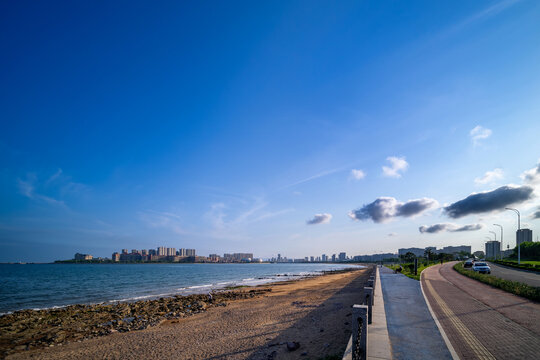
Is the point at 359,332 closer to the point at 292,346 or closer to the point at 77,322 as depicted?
the point at 292,346

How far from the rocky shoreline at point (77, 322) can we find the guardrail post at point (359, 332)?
40.9 ft

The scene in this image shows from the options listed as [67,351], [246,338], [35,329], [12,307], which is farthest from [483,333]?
[12,307]

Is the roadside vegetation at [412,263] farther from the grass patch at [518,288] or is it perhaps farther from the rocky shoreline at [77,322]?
the rocky shoreline at [77,322]

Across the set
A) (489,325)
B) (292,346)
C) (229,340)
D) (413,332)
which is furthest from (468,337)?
(229,340)

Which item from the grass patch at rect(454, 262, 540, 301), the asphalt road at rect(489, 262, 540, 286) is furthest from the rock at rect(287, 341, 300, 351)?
the asphalt road at rect(489, 262, 540, 286)

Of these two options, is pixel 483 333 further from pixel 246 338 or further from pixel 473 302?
pixel 246 338

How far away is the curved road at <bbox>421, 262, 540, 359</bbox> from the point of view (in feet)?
22.7

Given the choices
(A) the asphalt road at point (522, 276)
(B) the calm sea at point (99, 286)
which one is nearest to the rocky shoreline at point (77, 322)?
(B) the calm sea at point (99, 286)

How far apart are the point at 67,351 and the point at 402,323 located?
13133 millimetres

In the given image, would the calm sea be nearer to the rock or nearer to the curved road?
the rock

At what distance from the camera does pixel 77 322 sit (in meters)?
15.7

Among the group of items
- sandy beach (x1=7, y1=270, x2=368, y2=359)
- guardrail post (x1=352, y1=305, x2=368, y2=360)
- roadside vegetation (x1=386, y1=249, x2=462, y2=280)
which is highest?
guardrail post (x1=352, y1=305, x2=368, y2=360)

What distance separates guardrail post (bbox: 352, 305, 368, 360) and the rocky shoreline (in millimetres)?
12475

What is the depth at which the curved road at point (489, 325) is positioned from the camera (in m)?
6.91
